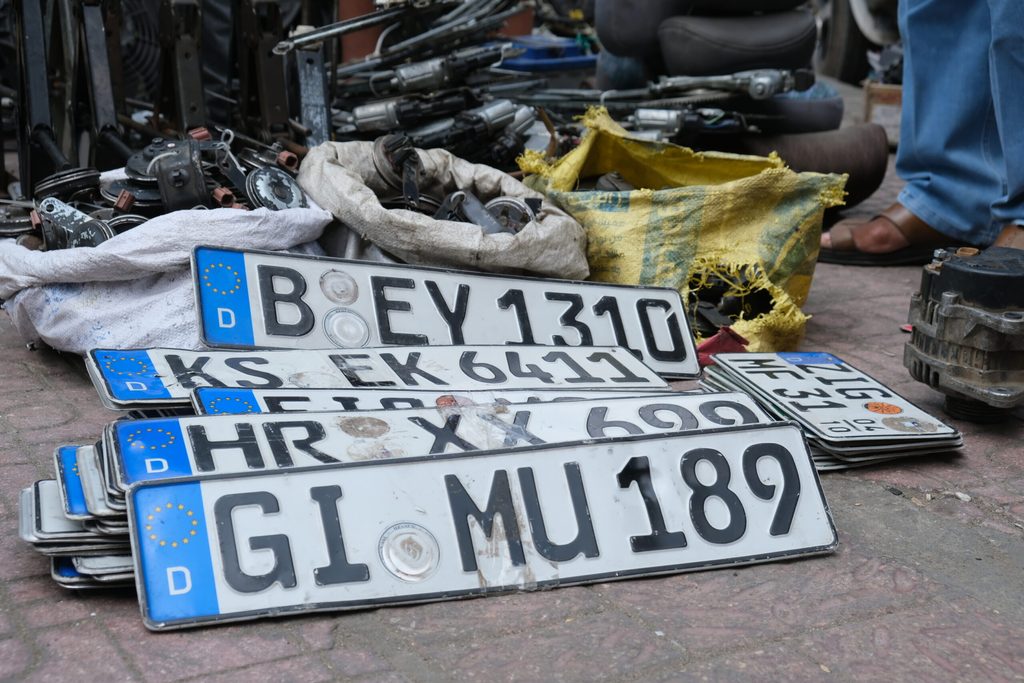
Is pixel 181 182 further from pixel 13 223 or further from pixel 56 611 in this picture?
pixel 56 611

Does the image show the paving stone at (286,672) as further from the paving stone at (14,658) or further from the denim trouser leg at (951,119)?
the denim trouser leg at (951,119)

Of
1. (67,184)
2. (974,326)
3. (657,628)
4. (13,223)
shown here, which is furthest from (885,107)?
(657,628)

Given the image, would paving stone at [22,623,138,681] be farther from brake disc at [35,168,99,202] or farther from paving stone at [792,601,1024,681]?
brake disc at [35,168,99,202]

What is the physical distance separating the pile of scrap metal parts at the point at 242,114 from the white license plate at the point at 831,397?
2.70ft

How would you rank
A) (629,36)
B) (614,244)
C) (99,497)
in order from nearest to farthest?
(99,497), (614,244), (629,36)

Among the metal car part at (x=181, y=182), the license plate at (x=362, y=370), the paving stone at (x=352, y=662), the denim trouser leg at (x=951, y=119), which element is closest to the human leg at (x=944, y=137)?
the denim trouser leg at (x=951, y=119)

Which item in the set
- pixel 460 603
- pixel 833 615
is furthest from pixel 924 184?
pixel 460 603

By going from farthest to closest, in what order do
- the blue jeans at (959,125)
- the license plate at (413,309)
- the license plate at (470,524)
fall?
the blue jeans at (959,125)
the license plate at (413,309)
the license plate at (470,524)

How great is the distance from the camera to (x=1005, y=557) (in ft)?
7.00

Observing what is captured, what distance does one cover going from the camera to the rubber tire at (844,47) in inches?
341

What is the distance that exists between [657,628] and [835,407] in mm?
981

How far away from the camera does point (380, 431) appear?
7.01 feet

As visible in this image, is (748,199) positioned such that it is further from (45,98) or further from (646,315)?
(45,98)

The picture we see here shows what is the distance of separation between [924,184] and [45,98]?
2.99 meters
